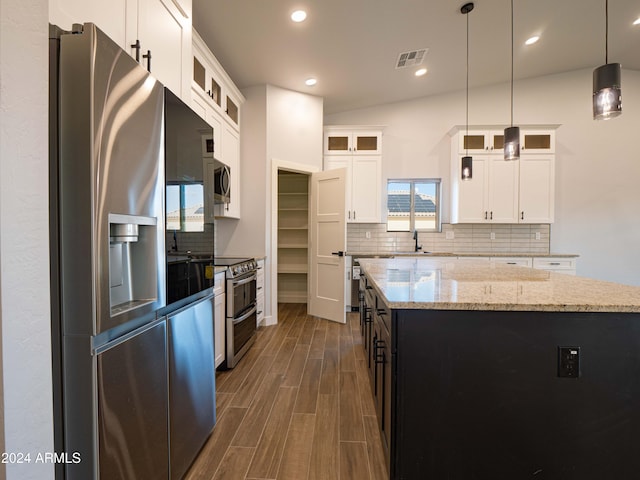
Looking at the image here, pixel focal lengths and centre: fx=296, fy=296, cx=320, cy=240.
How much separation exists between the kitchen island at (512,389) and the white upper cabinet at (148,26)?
1540mm

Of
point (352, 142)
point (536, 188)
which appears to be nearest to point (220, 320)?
point (352, 142)

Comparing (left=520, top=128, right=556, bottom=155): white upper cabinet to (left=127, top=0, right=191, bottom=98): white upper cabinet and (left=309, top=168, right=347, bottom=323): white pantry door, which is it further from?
(left=127, top=0, right=191, bottom=98): white upper cabinet

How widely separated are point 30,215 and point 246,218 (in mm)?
3155

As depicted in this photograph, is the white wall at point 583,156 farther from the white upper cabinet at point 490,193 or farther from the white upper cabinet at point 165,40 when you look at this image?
the white upper cabinet at point 165,40

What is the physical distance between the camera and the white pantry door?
12.7 ft

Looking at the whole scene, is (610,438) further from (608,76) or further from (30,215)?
(30,215)

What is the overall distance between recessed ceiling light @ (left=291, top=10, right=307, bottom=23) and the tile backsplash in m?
2.86

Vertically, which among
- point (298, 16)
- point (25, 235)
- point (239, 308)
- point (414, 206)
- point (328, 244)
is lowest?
point (239, 308)

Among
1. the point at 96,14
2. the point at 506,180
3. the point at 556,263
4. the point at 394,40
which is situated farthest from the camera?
the point at 506,180

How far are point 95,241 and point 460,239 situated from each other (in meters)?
4.88

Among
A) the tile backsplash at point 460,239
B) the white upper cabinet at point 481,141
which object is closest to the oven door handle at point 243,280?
the tile backsplash at point 460,239

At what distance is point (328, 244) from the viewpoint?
4031 mm

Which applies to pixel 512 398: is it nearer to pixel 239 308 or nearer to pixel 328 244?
pixel 239 308

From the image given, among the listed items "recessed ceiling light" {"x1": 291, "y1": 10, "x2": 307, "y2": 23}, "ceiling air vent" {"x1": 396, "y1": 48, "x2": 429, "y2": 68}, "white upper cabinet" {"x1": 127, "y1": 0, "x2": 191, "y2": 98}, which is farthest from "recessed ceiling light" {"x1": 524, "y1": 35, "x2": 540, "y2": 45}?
"white upper cabinet" {"x1": 127, "y1": 0, "x2": 191, "y2": 98}
